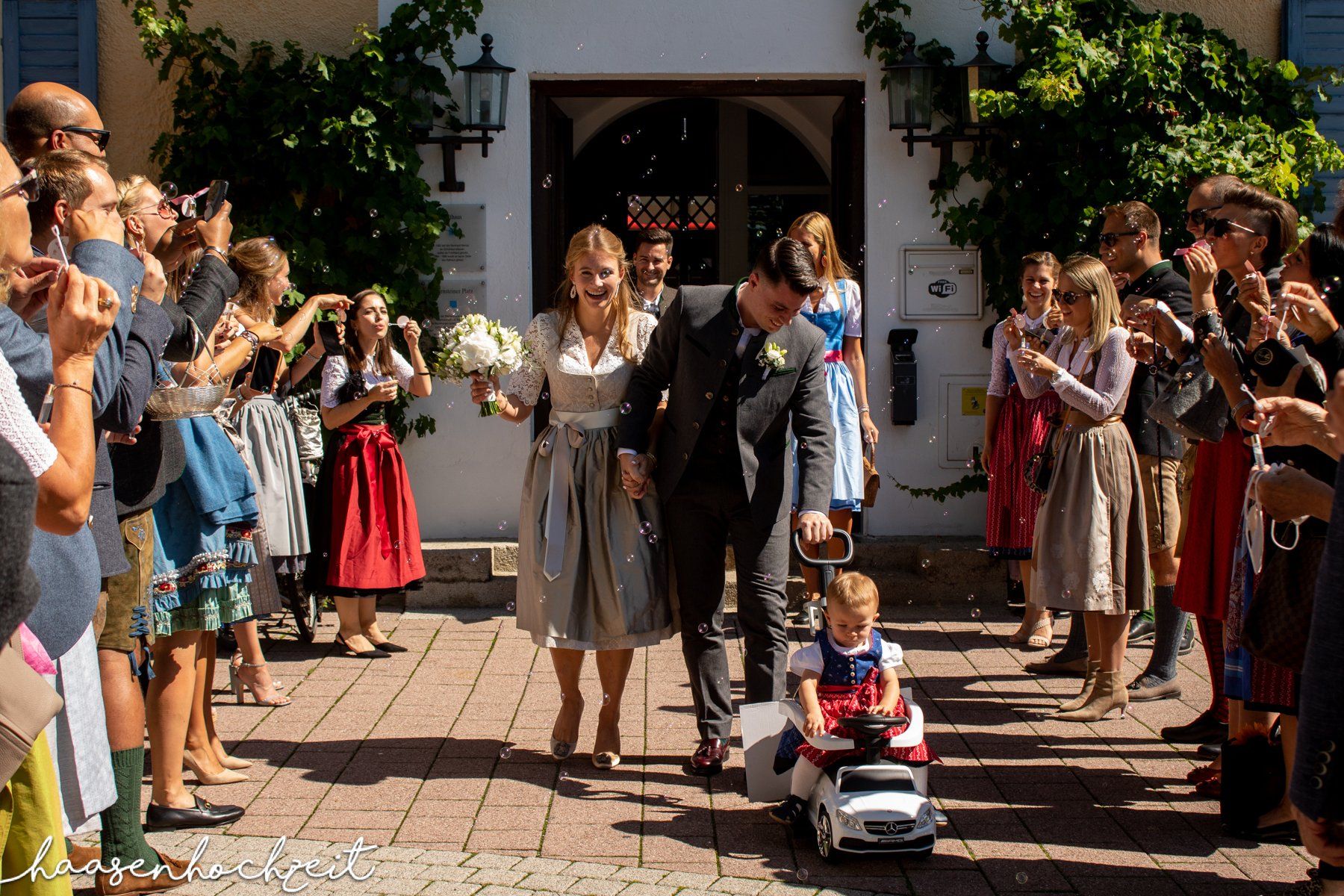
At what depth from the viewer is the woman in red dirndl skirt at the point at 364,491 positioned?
6.71 metres

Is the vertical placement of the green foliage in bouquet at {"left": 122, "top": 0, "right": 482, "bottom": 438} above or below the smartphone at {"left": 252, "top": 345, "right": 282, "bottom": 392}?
above

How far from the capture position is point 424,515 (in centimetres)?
834

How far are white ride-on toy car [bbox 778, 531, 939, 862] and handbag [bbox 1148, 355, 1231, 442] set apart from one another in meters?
1.32

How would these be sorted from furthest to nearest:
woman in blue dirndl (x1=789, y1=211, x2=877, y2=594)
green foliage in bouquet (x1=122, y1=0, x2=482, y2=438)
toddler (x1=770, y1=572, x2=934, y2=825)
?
green foliage in bouquet (x1=122, y1=0, x2=482, y2=438) < woman in blue dirndl (x1=789, y1=211, x2=877, y2=594) < toddler (x1=770, y1=572, x2=934, y2=825)

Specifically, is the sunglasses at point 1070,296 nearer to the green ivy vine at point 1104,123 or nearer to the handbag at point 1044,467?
the handbag at point 1044,467

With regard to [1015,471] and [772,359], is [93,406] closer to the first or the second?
[772,359]

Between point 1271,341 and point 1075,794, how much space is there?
5.65ft

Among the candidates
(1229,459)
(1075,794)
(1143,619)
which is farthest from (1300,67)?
(1075,794)

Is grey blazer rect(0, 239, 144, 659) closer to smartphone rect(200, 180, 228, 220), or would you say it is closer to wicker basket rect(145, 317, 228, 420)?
wicker basket rect(145, 317, 228, 420)

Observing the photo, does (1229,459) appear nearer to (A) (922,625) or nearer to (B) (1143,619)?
(B) (1143,619)

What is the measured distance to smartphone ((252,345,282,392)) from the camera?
21.4ft

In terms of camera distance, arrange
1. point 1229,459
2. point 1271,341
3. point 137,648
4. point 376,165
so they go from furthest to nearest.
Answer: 1. point 376,165
2. point 1229,459
3. point 137,648
4. point 1271,341

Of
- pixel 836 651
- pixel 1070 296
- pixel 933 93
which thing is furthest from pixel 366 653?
pixel 933 93

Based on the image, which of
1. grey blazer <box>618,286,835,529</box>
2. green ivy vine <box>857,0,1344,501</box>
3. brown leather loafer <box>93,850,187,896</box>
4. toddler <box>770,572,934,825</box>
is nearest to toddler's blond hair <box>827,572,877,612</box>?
toddler <box>770,572,934,825</box>
